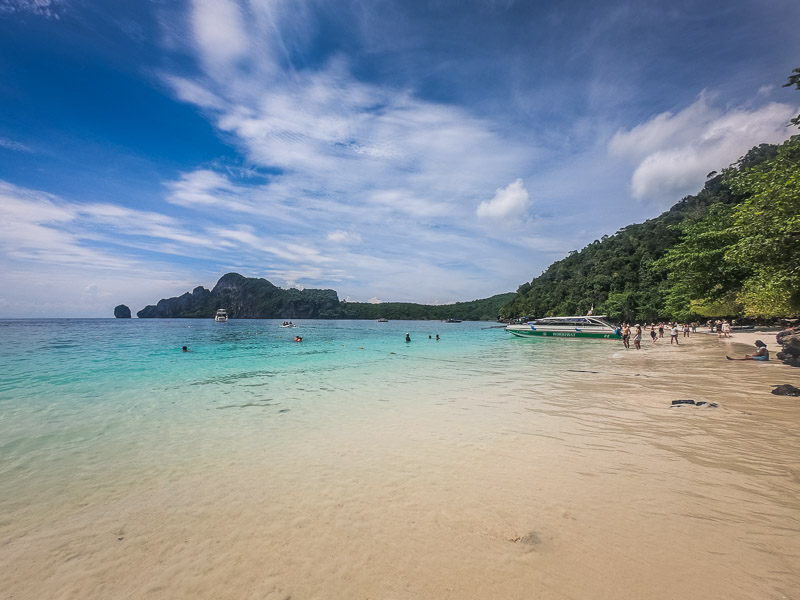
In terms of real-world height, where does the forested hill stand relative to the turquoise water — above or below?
above

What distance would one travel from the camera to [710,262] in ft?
114

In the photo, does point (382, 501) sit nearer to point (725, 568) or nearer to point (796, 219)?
point (725, 568)

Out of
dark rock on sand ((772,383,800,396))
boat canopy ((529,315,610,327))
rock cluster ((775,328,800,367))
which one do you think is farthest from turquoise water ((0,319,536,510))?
boat canopy ((529,315,610,327))

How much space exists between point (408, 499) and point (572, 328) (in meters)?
47.7

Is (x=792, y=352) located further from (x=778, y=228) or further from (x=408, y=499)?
(x=408, y=499)

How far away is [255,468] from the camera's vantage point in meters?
6.44

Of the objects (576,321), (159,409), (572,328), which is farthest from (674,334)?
(159,409)

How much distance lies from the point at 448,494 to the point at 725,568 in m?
3.08

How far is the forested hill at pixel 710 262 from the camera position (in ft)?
52.6

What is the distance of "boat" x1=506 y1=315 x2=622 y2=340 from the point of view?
44.5 meters

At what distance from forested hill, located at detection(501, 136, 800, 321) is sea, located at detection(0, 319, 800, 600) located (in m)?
9.77

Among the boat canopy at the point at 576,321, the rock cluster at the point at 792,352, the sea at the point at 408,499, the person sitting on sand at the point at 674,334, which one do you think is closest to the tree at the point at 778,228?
the rock cluster at the point at 792,352

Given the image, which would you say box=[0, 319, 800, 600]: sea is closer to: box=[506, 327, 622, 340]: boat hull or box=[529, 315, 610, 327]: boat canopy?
box=[506, 327, 622, 340]: boat hull

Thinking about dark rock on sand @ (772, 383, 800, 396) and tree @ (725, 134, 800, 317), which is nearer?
dark rock on sand @ (772, 383, 800, 396)
